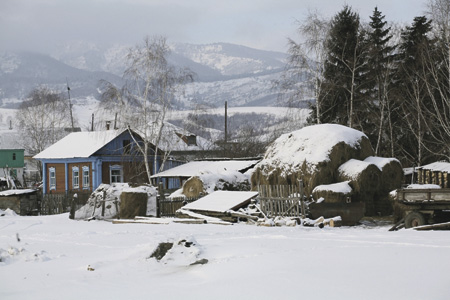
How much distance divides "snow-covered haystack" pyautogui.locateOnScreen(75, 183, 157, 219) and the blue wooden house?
56.7ft

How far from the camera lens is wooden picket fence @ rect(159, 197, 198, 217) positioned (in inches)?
1058

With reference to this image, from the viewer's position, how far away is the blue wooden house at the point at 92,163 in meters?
46.2

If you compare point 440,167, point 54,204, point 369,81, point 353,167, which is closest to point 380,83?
point 369,81

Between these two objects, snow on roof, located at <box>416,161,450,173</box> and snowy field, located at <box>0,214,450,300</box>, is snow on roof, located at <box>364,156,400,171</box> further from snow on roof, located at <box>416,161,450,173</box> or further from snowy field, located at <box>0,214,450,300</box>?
snowy field, located at <box>0,214,450,300</box>

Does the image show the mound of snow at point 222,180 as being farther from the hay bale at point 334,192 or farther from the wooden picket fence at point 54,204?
the wooden picket fence at point 54,204

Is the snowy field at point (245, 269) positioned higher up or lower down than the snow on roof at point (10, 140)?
lower down

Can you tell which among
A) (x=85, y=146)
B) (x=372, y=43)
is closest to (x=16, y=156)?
(x=85, y=146)

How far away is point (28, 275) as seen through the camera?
452 inches

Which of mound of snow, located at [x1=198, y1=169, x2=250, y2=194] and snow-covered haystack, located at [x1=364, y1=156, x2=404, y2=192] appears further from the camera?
mound of snow, located at [x1=198, y1=169, x2=250, y2=194]

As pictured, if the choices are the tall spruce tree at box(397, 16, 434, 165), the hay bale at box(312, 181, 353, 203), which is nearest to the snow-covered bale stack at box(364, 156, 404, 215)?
the hay bale at box(312, 181, 353, 203)

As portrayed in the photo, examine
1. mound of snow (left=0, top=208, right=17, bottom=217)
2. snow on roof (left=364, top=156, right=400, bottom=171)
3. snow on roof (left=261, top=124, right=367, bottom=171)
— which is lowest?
mound of snow (left=0, top=208, right=17, bottom=217)

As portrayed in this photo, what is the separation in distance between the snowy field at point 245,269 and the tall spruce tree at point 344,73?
2224 centimetres

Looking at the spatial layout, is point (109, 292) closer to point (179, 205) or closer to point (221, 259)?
point (221, 259)

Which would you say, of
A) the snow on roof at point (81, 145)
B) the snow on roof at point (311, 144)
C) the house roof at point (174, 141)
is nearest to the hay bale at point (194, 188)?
the snow on roof at point (311, 144)
